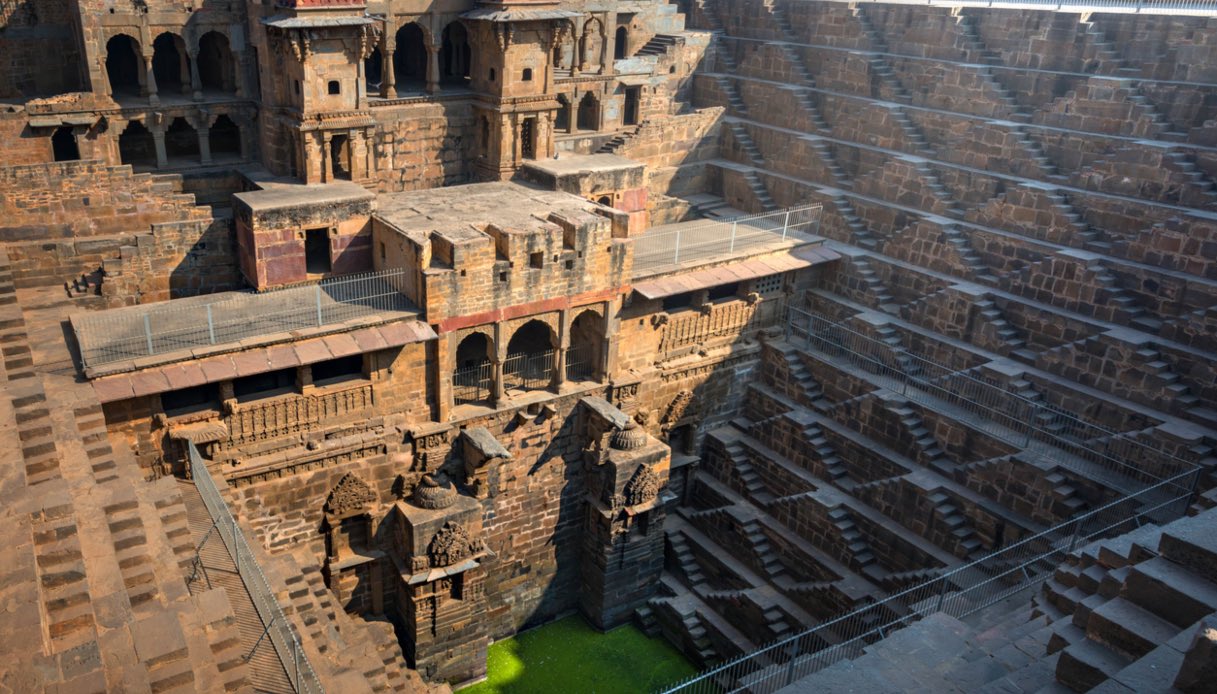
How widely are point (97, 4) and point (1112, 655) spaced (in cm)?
2538

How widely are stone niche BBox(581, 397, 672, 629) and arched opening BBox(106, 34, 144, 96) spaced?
15612 millimetres

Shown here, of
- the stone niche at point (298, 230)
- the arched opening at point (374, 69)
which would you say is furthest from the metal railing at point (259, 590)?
the arched opening at point (374, 69)

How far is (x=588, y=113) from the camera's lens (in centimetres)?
3209

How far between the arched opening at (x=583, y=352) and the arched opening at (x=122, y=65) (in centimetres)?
1357

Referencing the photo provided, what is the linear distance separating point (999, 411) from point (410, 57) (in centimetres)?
2013

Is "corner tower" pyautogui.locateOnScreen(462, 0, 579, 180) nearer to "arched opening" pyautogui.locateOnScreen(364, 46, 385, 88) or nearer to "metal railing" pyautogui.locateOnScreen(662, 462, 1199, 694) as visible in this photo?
"arched opening" pyautogui.locateOnScreen(364, 46, 385, 88)

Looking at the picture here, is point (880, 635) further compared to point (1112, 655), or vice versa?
point (880, 635)

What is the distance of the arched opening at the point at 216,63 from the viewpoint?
25545 millimetres

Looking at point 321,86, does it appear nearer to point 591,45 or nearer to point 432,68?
point 432,68

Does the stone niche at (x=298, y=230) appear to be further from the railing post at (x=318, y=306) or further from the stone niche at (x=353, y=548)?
the stone niche at (x=353, y=548)

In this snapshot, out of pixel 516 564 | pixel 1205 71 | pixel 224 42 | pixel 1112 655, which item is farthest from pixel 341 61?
pixel 1205 71

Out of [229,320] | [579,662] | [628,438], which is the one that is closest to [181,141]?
[229,320]

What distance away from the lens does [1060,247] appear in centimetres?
2473

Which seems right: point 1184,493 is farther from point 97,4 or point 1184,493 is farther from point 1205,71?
point 97,4
